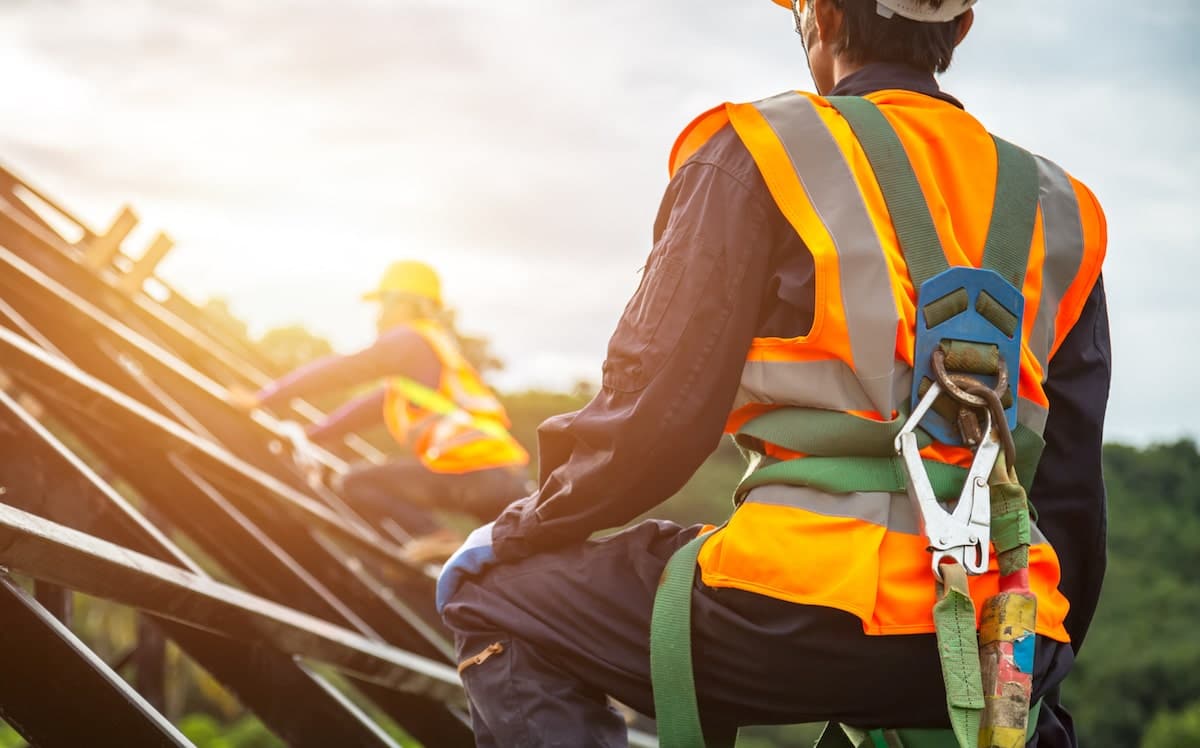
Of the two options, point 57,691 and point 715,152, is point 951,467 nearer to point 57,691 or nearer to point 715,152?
point 715,152

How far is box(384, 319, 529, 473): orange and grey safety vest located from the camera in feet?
20.6

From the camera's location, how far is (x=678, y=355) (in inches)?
66.5

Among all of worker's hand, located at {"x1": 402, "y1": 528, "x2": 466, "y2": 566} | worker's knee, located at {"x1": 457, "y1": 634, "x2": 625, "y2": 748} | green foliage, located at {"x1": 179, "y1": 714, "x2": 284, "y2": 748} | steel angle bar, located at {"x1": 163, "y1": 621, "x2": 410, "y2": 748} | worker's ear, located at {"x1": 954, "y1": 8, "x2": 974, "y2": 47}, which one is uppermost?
worker's ear, located at {"x1": 954, "y1": 8, "x2": 974, "y2": 47}

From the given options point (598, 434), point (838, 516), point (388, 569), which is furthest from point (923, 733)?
point (388, 569)

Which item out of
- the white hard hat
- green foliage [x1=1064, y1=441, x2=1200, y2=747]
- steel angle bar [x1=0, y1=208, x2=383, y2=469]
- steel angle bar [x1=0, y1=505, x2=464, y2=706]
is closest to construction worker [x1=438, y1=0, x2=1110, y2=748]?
the white hard hat

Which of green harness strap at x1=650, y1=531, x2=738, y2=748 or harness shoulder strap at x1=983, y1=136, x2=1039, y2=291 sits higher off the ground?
harness shoulder strap at x1=983, y1=136, x2=1039, y2=291

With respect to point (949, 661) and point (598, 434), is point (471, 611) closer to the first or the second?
point (598, 434)

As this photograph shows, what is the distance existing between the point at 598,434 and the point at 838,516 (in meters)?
0.36

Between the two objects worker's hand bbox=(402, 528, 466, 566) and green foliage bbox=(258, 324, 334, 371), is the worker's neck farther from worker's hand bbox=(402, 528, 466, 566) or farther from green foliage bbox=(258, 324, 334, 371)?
green foliage bbox=(258, 324, 334, 371)

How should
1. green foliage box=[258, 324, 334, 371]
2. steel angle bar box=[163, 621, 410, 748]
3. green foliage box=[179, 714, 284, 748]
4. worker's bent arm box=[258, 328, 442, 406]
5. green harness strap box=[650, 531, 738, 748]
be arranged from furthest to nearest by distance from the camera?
green foliage box=[179, 714, 284, 748] < green foliage box=[258, 324, 334, 371] < worker's bent arm box=[258, 328, 442, 406] < steel angle bar box=[163, 621, 410, 748] < green harness strap box=[650, 531, 738, 748]

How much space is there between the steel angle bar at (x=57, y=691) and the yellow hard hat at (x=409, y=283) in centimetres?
487

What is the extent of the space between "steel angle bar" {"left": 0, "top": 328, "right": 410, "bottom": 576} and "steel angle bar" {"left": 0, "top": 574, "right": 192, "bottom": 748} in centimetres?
132

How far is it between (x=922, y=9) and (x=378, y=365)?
466 cm

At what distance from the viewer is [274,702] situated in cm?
246
